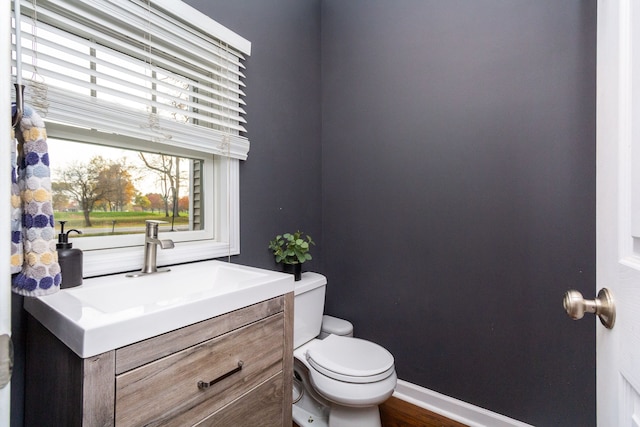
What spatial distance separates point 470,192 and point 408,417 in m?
1.20

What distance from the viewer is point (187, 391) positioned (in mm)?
739

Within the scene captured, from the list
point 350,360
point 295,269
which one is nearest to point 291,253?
point 295,269

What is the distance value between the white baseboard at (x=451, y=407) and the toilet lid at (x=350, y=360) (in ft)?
1.47

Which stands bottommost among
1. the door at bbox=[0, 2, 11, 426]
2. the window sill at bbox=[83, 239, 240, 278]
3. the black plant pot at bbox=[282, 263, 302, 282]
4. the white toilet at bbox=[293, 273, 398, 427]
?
the white toilet at bbox=[293, 273, 398, 427]

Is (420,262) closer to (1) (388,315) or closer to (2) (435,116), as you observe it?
(1) (388,315)

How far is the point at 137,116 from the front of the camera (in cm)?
108

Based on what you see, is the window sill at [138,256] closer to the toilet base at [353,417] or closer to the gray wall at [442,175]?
the gray wall at [442,175]

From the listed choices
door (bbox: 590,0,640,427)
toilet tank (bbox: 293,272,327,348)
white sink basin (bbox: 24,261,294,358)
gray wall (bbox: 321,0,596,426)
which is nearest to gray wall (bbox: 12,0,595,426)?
gray wall (bbox: 321,0,596,426)

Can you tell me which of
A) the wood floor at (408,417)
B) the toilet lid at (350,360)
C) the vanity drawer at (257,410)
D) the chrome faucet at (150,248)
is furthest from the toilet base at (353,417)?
the chrome faucet at (150,248)

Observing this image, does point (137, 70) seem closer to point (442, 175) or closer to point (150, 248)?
point (150, 248)

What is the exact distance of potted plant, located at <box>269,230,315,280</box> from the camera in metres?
1.58

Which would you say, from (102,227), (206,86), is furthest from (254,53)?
(102,227)

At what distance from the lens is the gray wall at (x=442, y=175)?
1.30 m

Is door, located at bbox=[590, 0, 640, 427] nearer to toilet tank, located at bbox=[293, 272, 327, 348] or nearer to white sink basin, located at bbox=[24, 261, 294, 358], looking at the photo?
white sink basin, located at bbox=[24, 261, 294, 358]
